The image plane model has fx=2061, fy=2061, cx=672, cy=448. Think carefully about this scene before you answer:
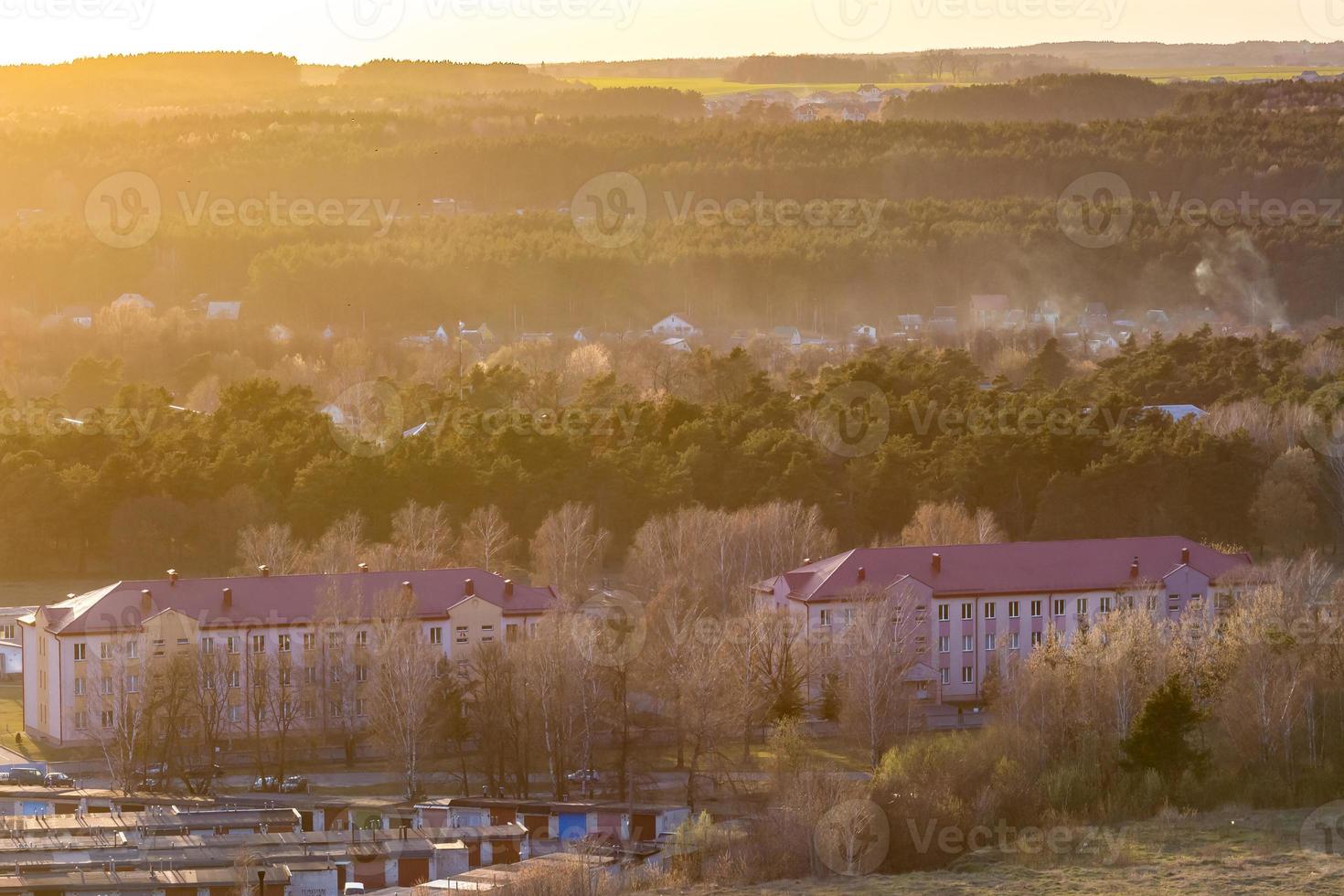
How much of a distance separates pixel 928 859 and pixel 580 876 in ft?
14.6

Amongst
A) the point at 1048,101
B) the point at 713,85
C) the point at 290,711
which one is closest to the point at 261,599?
the point at 290,711

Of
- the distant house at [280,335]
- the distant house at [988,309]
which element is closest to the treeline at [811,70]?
the distant house at [988,309]

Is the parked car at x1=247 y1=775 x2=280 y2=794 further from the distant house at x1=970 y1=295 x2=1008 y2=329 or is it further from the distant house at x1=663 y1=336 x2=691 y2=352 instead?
the distant house at x1=970 y1=295 x2=1008 y2=329

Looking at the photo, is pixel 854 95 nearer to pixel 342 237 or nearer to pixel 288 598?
pixel 342 237

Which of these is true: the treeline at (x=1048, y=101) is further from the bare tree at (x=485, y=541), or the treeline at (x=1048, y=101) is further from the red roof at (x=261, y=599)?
the red roof at (x=261, y=599)

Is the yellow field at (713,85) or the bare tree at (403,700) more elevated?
the yellow field at (713,85)

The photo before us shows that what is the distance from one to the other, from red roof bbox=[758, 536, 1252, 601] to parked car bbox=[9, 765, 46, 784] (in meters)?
11.5

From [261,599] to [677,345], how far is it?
4409cm

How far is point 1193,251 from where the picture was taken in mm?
89875

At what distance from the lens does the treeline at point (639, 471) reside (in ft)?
130

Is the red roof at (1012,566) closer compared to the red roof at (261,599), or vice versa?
the red roof at (261,599)

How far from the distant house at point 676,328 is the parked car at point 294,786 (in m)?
52.8

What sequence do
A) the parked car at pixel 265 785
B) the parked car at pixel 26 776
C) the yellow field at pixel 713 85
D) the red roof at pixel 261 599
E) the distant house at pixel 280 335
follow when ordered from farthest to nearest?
the yellow field at pixel 713 85 < the distant house at pixel 280 335 < the red roof at pixel 261 599 < the parked car at pixel 265 785 < the parked car at pixel 26 776

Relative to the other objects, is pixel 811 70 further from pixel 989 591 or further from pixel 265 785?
pixel 265 785
